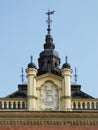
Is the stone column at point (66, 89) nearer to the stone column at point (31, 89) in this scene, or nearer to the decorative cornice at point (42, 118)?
the decorative cornice at point (42, 118)

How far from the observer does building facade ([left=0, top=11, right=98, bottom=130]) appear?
32.4 meters

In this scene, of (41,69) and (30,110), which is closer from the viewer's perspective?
(30,110)

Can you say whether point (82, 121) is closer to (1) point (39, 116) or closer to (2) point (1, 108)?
(1) point (39, 116)

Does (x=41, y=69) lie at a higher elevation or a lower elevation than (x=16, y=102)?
higher

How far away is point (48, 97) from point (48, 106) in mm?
671

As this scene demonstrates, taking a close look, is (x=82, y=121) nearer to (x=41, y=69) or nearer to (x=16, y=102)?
(x=16, y=102)

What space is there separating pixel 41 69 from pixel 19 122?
7.13 m

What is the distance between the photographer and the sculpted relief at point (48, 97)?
108 feet

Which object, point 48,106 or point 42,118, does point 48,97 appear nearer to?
point 48,106

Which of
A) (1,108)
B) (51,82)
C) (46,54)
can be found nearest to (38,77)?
(51,82)

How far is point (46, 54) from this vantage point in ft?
128

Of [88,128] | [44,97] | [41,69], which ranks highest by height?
[41,69]

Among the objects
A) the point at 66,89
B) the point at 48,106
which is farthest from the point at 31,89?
the point at 66,89

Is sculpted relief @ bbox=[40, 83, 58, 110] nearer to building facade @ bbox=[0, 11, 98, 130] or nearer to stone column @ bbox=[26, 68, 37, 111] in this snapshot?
building facade @ bbox=[0, 11, 98, 130]
